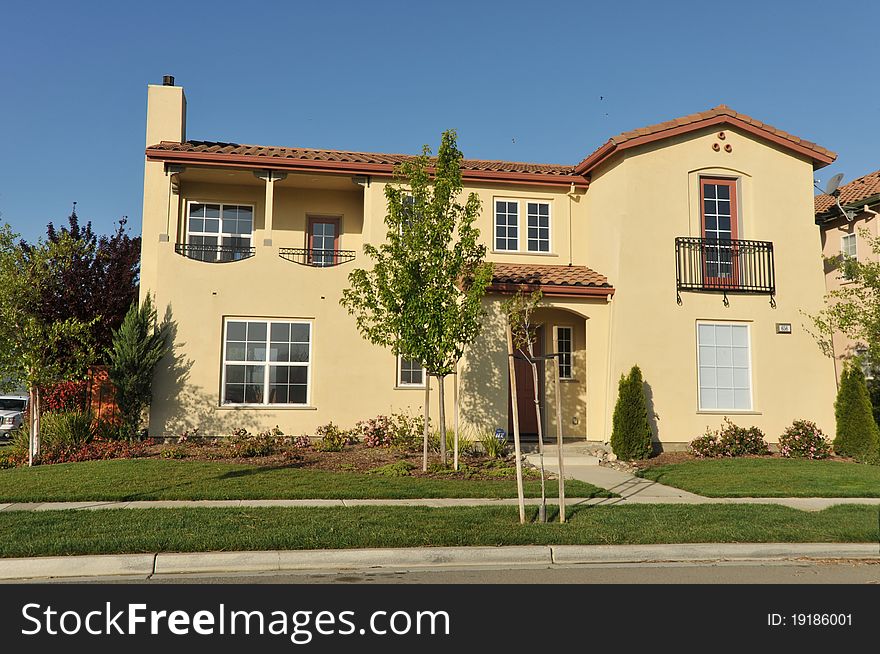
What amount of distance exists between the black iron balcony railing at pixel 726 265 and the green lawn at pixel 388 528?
730 centimetres

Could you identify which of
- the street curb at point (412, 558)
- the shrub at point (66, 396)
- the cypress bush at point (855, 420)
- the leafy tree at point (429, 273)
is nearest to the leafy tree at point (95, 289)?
the shrub at point (66, 396)

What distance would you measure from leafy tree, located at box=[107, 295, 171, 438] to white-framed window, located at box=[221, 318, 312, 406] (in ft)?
4.74

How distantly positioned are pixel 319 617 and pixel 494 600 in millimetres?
1359

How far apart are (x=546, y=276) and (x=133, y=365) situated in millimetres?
8565

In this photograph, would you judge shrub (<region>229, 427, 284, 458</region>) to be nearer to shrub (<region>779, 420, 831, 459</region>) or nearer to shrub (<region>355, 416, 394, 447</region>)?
shrub (<region>355, 416, 394, 447</region>)

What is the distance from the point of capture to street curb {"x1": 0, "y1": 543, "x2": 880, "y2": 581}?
6699mm

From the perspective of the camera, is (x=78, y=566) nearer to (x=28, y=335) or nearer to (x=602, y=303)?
(x=28, y=335)

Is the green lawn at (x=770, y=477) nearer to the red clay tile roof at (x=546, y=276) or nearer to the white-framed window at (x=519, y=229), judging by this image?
the red clay tile roof at (x=546, y=276)

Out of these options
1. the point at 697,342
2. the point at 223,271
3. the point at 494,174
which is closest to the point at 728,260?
the point at 697,342

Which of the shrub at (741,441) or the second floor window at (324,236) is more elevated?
the second floor window at (324,236)

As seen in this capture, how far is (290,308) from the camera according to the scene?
15.9m

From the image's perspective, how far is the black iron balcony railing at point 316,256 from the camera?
16281 mm

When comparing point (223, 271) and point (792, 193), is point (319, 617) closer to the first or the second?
point (223, 271)

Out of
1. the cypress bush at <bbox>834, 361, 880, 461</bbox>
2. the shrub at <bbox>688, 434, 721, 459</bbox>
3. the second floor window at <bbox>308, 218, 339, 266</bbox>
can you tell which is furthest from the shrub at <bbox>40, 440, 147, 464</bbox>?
the cypress bush at <bbox>834, 361, 880, 461</bbox>
